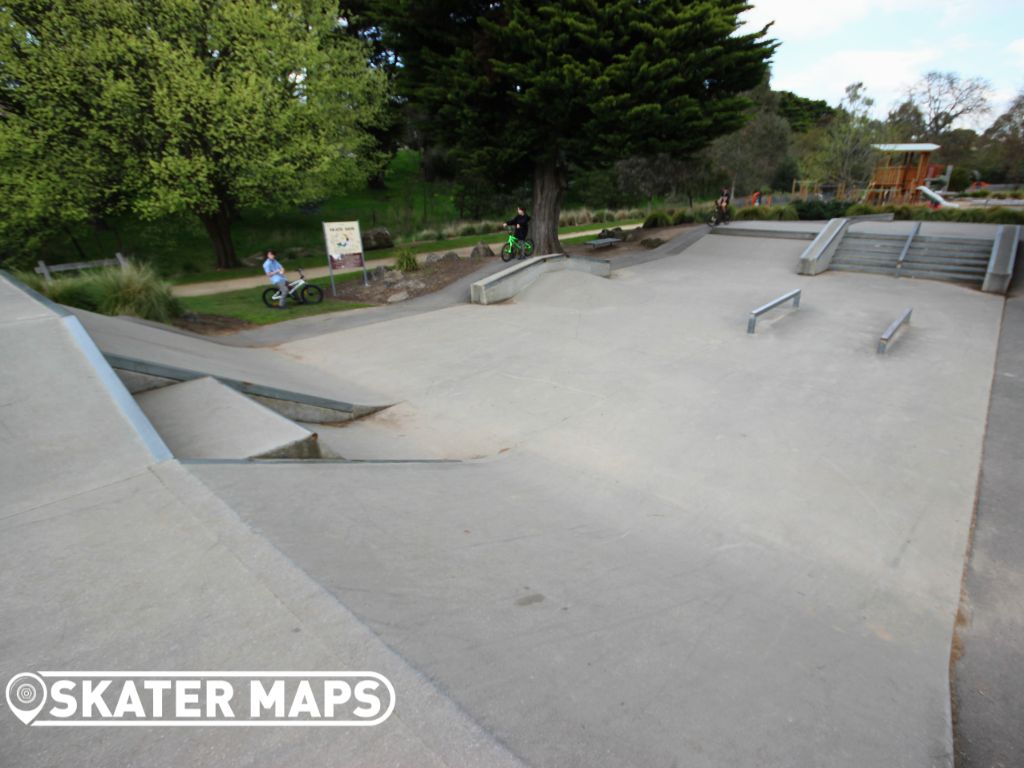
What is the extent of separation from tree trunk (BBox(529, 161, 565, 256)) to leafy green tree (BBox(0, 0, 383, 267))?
7.47 meters

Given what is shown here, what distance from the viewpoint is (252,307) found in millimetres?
13352

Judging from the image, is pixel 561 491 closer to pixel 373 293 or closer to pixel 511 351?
pixel 511 351

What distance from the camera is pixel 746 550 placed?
4383 mm

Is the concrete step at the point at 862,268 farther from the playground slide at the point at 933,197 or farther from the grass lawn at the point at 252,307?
the playground slide at the point at 933,197

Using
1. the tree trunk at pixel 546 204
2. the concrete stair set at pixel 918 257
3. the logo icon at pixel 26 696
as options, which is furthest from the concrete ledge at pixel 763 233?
the logo icon at pixel 26 696

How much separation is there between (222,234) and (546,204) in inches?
504

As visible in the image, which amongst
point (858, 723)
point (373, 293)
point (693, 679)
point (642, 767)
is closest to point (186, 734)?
point (642, 767)

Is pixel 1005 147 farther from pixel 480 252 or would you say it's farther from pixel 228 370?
pixel 228 370

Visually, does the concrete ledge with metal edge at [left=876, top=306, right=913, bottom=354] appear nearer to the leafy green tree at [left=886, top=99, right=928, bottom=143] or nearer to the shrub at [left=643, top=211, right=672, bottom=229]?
the shrub at [left=643, top=211, right=672, bottom=229]

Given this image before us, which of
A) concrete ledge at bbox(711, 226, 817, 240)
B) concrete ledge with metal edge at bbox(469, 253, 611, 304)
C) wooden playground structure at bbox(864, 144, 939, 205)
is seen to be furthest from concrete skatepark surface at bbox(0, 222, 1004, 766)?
wooden playground structure at bbox(864, 144, 939, 205)

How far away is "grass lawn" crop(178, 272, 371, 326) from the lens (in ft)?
40.7

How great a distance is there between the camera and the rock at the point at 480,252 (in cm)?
1758

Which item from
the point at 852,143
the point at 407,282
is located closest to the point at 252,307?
the point at 407,282

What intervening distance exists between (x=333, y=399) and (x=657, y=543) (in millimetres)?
4793
